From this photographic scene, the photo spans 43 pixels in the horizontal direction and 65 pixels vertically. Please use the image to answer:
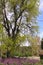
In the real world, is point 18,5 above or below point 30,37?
above

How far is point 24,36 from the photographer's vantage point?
91.5 feet

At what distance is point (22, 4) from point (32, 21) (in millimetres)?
2461

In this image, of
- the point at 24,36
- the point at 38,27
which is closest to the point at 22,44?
the point at 24,36

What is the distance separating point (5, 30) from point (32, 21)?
3.32 m

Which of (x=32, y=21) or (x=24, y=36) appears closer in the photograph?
(x=24, y=36)

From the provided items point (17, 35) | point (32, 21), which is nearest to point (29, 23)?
point (32, 21)

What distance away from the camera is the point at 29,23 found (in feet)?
97.0

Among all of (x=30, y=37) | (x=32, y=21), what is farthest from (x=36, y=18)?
(x=30, y=37)

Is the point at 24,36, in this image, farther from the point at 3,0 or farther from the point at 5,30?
the point at 3,0

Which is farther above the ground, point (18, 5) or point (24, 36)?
point (18, 5)

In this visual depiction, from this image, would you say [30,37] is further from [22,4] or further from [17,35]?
[22,4]

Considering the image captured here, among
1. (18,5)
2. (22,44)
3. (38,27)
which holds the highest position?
(18,5)

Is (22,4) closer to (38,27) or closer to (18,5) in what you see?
(18,5)

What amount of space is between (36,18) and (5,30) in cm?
368
